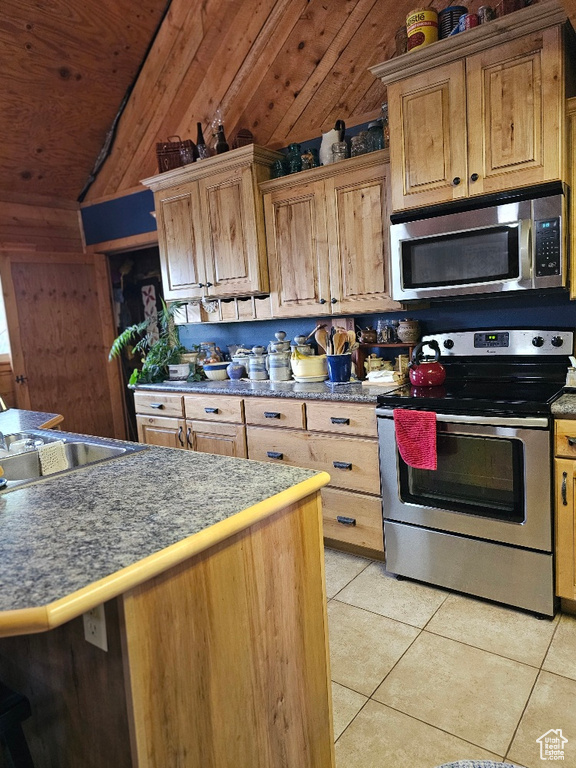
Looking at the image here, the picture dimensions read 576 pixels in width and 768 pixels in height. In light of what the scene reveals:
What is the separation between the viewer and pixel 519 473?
87.1 inches

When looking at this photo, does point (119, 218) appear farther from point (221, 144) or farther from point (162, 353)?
point (221, 144)

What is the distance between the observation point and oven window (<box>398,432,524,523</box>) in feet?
7.34

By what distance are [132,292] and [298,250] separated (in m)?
2.75

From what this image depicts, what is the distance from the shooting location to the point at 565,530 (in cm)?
213

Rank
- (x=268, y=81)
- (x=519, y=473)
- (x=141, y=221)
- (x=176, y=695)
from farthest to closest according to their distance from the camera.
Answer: (x=141, y=221) < (x=268, y=81) < (x=519, y=473) < (x=176, y=695)

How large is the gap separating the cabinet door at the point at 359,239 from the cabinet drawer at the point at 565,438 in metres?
1.12

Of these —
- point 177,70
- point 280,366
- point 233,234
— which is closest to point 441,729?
point 280,366

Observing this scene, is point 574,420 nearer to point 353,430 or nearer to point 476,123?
point 353,430

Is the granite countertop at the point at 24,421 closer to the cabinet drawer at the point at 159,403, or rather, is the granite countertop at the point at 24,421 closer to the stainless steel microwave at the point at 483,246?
the cabinet drawer at the point at 159,403

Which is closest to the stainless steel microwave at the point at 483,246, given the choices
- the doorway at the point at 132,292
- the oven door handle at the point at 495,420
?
the oven door handle at the point at 495,420

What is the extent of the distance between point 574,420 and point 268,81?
2.85 meters

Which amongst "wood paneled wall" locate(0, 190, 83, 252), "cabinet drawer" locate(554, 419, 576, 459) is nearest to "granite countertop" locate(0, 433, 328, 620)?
"cabinet drawer" locate(554, 419, 576, 459)

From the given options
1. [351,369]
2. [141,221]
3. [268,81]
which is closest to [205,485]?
[351,369]

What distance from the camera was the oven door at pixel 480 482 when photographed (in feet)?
7.10
